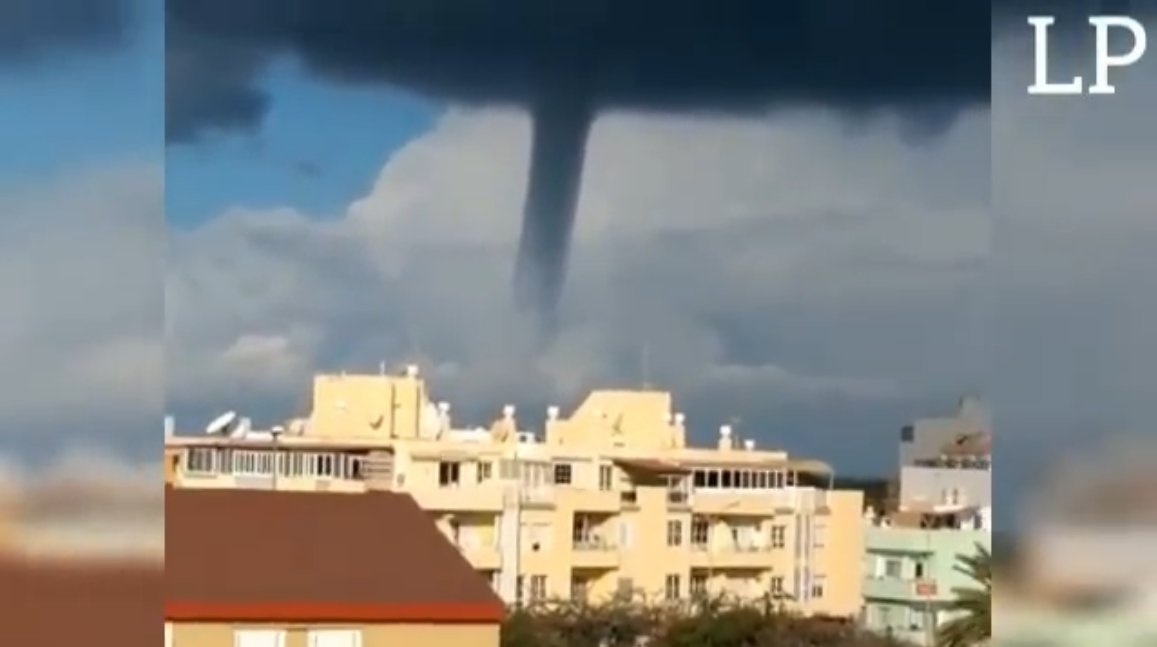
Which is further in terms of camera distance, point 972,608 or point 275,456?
point 275,456

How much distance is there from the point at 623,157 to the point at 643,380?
0.98 feet

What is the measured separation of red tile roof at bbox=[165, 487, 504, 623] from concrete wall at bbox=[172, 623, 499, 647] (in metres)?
0.01

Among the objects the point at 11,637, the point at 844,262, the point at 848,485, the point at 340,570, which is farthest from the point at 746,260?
the point at 11,637

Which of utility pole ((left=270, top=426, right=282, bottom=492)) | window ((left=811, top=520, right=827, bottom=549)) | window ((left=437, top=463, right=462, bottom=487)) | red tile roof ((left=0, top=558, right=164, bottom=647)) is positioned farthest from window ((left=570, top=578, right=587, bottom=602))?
red tile roof ((left=0, top=558, right=164, bottom=647))

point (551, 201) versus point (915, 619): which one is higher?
point (551, 201)

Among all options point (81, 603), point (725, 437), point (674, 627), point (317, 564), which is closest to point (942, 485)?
point (725, 437)

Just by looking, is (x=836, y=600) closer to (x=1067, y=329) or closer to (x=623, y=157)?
(x=1067, y=329)

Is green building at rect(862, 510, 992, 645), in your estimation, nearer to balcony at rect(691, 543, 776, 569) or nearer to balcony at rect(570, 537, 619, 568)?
balcony at rect(691, 543, 776, 569)

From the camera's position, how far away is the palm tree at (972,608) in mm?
2555

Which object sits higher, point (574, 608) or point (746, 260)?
point (746, 260)

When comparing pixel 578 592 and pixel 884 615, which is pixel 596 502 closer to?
pixel 578 592

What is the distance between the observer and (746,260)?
260cm

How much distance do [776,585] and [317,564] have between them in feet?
2.05

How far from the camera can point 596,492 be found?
→ 2654mm
